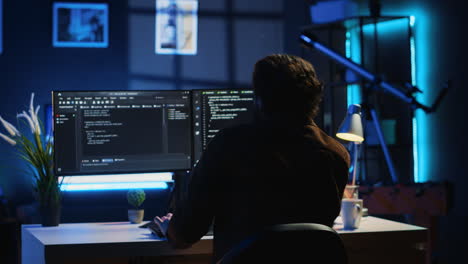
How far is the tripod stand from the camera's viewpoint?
4.55 metres

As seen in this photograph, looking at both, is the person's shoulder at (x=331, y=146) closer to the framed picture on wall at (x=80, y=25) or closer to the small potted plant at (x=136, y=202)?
the small potted plant at (x=136, y=202)

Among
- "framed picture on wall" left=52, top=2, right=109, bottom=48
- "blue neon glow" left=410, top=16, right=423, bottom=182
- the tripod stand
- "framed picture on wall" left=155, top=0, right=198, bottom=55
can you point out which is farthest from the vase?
"blue neon glow" left=410, top=16, right=423, bottom=182

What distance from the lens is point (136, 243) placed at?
1882 millimetres

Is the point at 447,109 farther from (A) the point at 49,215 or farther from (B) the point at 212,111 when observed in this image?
(A) the point at 49,215

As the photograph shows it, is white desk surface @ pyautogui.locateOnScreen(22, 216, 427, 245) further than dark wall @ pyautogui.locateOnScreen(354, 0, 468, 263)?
No

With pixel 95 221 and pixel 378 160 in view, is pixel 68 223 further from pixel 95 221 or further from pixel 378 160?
pixel 378 160

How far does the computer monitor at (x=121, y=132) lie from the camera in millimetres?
2311

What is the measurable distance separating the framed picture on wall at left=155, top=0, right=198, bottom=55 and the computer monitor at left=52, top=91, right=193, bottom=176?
2066mm

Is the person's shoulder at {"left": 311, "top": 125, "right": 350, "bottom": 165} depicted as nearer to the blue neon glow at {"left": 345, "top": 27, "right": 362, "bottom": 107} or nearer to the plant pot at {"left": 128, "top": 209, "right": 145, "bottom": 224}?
the plant pot at {"left": 128, "top": 209, "right": 145, "bottom": 224}

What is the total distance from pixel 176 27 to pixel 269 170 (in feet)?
10.5

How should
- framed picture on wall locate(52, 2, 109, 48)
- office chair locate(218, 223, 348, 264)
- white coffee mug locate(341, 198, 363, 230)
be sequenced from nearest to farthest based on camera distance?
office chair locate(218, 223, 348, 264) < white coffee mug locate(341, 198, 363, 230) < framed picture on wall locate(52, 2, 109, 48)

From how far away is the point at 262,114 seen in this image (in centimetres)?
147

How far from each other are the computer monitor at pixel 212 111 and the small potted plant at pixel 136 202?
27cm

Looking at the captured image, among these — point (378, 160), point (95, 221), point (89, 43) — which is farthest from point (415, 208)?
point (89, 43)
